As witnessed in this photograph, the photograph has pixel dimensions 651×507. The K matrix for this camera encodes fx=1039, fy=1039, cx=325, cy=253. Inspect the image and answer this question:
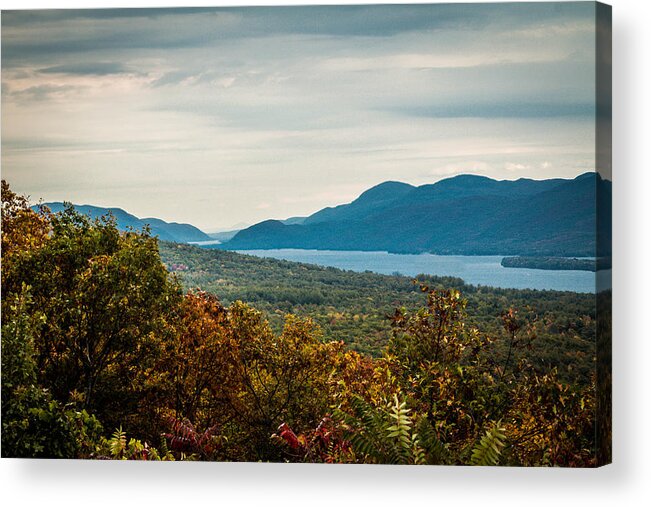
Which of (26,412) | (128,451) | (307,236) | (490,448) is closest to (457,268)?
(307,236)

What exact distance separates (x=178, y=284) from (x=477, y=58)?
9.37 feet

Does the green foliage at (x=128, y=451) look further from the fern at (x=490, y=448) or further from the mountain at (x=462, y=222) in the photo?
the fern at (x=490, y=448)

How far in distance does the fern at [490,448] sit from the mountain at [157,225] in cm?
259

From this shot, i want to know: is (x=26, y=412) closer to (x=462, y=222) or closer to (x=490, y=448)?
(x=490, y=448)

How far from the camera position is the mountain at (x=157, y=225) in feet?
26.3

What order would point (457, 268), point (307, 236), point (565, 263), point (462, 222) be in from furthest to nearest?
point (307, 236) → point (462, 222) → point (457, 268) → point (565, 263)

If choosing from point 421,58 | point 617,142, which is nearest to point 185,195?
point 421,58

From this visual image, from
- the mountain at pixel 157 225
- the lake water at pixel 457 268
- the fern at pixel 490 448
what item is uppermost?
the mountain at pixel 157 225

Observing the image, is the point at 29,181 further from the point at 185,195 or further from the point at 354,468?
the point at 354,468

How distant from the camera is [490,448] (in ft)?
24.1

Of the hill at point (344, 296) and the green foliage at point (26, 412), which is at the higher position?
the hill at point (344, 296)

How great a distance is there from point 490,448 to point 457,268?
1338mm

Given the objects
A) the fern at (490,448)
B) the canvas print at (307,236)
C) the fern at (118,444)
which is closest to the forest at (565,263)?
the canvas print at (307,236)

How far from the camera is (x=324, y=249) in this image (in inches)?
320
